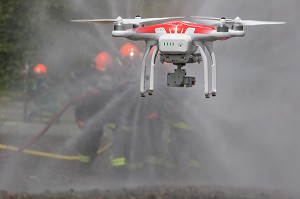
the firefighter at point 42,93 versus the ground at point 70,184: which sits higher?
the firefighter at point 42,93

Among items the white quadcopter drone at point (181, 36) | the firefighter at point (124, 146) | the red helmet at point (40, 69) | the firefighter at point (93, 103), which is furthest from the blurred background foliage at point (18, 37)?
the white quadcopter drone at point (181, 36)

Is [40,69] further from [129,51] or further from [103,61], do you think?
[129,51]

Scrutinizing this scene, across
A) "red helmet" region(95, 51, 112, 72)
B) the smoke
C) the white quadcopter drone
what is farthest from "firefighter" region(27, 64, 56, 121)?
the white quadcopter drone

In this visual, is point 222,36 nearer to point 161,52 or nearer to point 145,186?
point 161,52

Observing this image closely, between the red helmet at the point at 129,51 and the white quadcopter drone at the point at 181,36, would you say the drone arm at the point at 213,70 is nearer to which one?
the white quadcopter drone at the point at 181,36

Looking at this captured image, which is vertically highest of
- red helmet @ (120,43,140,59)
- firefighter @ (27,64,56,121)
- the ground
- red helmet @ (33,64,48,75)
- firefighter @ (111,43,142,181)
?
red helmet @ (120,43,140,59)

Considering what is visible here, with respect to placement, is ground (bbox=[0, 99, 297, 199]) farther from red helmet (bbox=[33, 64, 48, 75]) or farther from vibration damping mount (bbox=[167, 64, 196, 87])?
vibration damping mount (bbox=[167, 64, 196, 87])

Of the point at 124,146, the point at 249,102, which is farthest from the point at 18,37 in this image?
the point at 249,102
